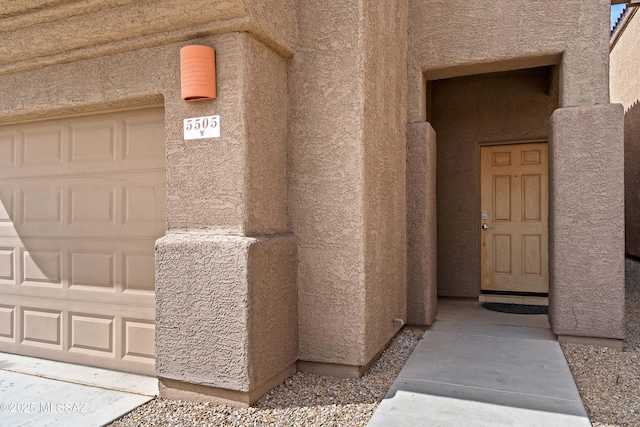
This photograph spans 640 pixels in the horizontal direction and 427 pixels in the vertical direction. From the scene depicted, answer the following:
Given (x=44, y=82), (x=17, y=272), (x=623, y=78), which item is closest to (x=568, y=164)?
(x=44, y=82)

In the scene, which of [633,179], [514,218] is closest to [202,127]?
[514,218]

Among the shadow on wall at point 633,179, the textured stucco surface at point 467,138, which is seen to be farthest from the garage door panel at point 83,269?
the shadow on wall at point 633,179

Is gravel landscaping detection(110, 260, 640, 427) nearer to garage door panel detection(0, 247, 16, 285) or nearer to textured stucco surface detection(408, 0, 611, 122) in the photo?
garage door panel detection(0, 247, 16, 285)

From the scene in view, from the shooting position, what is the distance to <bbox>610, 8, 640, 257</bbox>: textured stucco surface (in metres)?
10.1

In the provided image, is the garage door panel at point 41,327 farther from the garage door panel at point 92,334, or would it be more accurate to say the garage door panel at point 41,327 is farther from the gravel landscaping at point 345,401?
the gravel landscaping at point 345,401

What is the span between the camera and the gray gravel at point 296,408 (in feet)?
9.71

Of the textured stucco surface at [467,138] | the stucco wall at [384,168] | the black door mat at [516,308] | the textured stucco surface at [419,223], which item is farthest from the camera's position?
the textured stucco surface at [467,138]

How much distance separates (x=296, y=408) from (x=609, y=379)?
2481 millimetres

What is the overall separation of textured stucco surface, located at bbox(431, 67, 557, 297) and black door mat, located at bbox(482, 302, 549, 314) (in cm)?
32

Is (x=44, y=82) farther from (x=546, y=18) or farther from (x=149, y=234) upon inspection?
(x=546, y=18)

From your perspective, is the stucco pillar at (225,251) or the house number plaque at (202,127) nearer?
the stucco pillar at (225,251)

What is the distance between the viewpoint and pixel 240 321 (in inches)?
120

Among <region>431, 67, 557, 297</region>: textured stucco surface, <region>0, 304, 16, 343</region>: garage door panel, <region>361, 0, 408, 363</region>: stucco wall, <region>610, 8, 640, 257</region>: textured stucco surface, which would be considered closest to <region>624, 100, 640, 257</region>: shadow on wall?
<region>610, 8, 640, 257</region>: textured stucco surface

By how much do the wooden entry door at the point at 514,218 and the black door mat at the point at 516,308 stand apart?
35cm
